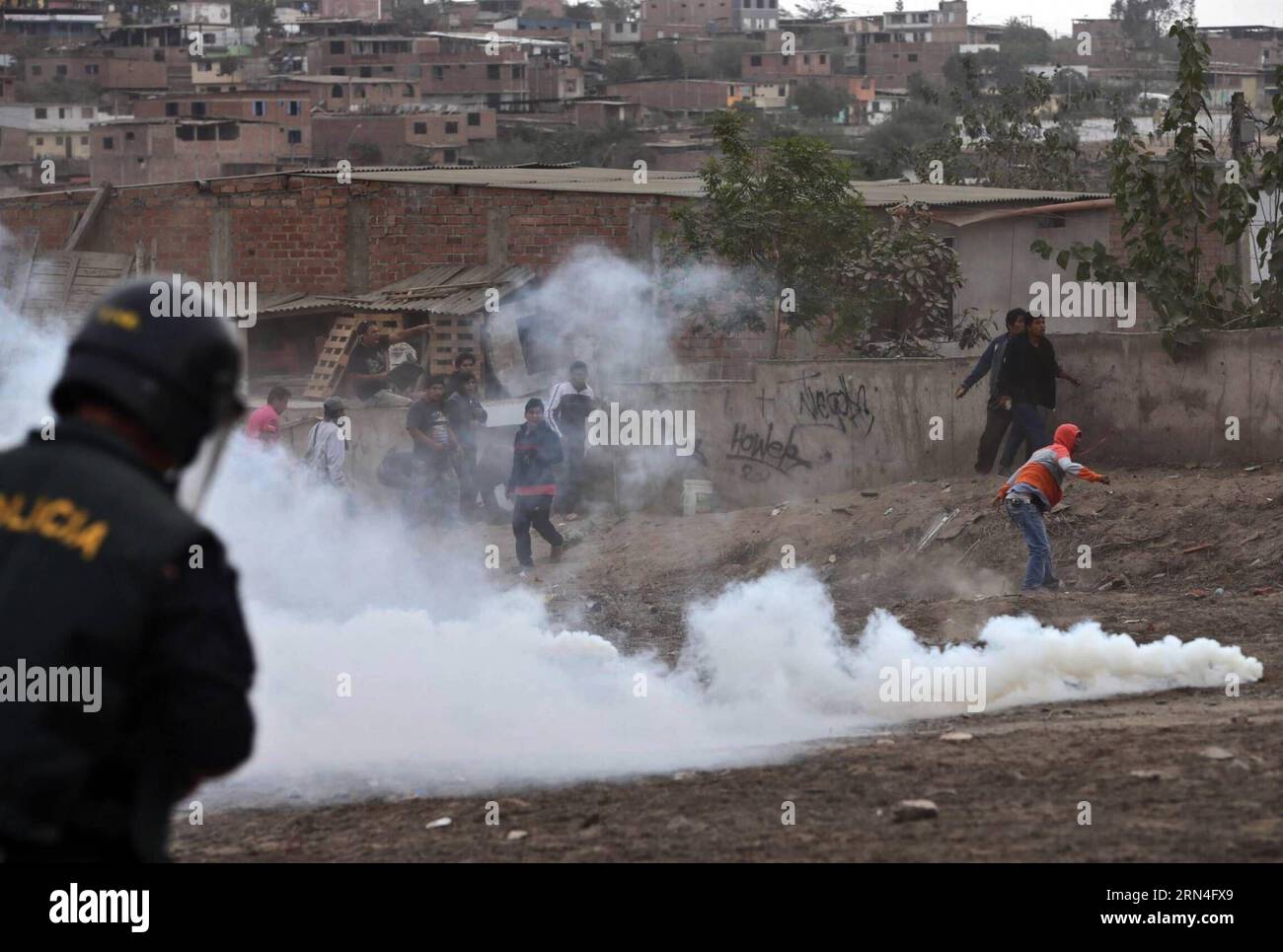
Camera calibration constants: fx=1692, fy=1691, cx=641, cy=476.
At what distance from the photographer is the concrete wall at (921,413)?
14766 mm

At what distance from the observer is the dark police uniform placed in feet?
9.62

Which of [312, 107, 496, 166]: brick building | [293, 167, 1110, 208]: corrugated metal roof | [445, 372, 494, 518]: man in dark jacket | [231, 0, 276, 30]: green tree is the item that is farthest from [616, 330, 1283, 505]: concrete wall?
[231, 0, 276, 30]: green tree

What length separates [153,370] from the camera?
3.07 meters

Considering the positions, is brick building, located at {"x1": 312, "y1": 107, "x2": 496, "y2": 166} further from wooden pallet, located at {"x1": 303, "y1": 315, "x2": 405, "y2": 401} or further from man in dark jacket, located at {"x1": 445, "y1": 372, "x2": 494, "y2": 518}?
man in dark jacket, located at {"x1": 445, "y1": 372, "x2": 494, "y2": 518}

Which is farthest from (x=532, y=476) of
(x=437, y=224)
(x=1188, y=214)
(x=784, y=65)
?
(x=784, y=65)

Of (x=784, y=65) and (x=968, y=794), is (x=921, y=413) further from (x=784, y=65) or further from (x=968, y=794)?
(x=784, y=65)

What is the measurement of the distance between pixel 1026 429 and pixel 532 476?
4494 mm

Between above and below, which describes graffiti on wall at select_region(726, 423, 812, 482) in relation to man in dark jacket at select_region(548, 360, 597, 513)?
below

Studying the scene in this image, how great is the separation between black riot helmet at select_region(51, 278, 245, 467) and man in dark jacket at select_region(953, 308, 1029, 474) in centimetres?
1247

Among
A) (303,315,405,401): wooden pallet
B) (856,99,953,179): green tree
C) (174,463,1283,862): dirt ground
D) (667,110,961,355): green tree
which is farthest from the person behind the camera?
(856,99,953,179): green tree

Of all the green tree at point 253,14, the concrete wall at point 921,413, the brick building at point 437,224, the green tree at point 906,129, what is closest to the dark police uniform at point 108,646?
the concrete wall at point 921,413

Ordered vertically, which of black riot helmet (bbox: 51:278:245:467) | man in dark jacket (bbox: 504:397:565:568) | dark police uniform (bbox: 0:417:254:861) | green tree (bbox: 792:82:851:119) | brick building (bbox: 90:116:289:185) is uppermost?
green tree (bbox: 792:82:851:119)

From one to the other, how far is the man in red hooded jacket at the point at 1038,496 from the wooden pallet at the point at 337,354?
12.7m
